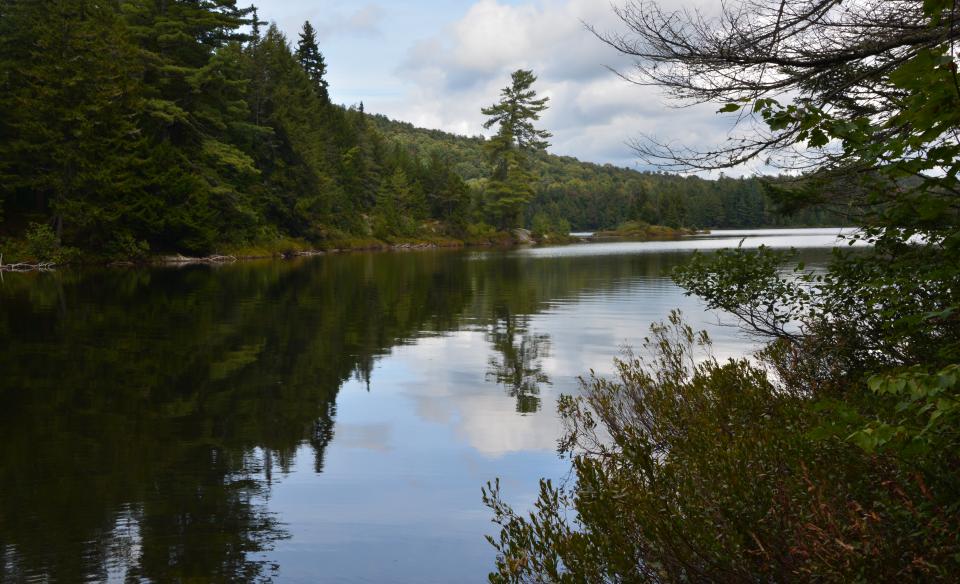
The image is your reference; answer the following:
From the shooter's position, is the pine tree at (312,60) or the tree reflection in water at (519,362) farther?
the pine tree at (312,60)

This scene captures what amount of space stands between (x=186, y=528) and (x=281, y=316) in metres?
15.2

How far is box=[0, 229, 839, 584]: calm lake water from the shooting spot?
6203mm

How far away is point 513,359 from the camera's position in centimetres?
1518

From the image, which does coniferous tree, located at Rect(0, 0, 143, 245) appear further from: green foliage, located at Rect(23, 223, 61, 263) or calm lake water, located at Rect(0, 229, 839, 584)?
calm lake water, located at Rect(0, 229, 839, 584)

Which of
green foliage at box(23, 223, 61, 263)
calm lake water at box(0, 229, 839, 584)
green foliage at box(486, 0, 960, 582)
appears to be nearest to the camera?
green foliage at box(486, 0, 960, 582)

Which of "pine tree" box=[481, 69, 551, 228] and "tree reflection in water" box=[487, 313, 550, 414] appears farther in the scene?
"pine tree" box=[481, 69, 551, 228]

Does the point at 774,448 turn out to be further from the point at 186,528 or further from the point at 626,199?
the point at 626,199

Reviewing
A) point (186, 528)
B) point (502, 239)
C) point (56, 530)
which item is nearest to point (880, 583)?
point (186, 528)

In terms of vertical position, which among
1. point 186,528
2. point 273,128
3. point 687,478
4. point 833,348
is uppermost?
point 273,128

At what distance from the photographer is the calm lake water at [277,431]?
244 inches

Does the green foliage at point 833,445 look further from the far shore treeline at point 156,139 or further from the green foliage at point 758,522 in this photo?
the far shore treeline at point 156,139

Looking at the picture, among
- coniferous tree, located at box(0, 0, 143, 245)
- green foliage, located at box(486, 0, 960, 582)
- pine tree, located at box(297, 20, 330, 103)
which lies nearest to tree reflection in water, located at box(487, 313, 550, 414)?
green foliage, located at box(486, 0, 960, 582)

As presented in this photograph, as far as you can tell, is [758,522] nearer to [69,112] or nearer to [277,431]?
[277,431]

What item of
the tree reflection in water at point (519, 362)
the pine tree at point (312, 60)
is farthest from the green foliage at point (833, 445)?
the pine tree at point (312, 60)
